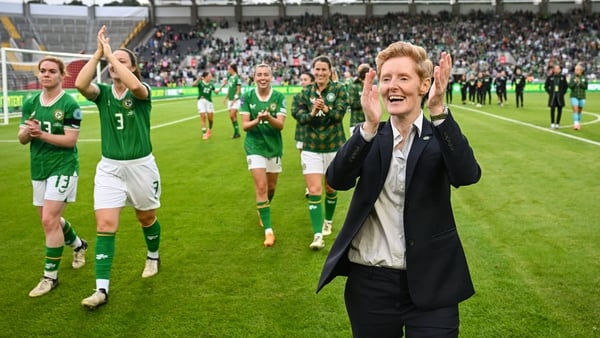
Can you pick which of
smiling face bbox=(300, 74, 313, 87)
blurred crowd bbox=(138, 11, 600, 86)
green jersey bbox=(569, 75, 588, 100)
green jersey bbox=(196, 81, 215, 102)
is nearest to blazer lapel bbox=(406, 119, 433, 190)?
smiling face bbox=(300, 74, 313, 87)

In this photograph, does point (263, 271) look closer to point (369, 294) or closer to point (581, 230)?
point (369, 294)

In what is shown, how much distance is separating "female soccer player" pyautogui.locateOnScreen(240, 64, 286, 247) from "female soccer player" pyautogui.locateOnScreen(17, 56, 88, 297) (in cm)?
227

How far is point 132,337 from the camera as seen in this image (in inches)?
179

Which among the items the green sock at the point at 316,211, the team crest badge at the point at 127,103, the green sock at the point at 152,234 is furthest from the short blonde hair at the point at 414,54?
the green sock at the point at 316,211

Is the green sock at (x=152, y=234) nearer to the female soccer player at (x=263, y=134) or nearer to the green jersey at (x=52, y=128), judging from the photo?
the green jersey at (x=52, y=128)

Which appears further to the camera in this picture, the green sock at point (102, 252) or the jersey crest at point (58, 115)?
the jersey crest at point (58, 115)

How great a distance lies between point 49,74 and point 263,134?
275 centimetres

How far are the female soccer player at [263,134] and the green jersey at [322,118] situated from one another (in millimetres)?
349

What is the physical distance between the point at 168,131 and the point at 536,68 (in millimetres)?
42212

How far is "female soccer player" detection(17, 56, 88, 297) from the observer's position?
217 inches

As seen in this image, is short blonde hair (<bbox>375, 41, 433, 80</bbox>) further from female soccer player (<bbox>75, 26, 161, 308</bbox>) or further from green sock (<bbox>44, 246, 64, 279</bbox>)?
green sock (<bbox>44, 246, 64, 279</bbox>)

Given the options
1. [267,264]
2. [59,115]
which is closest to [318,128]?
[267,264]

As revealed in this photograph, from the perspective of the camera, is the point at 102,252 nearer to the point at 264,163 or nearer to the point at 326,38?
the point at 264,163

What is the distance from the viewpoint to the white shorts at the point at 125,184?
17.2 ft
